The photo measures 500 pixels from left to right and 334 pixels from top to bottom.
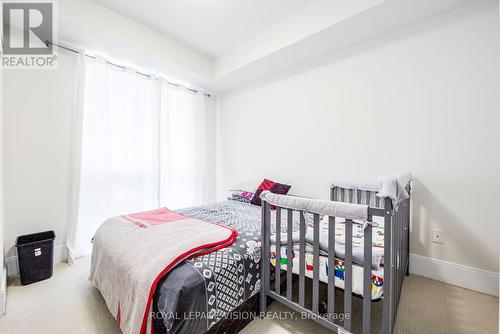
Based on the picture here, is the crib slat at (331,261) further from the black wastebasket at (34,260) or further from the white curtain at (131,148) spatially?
the white curtain at (131,148)

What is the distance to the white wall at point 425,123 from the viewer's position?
5.62 feet

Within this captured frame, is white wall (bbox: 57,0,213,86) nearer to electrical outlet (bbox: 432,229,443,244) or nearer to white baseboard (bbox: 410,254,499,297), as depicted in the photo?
electrical outlet (bbox: 432,229,443,244)

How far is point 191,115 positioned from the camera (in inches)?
136

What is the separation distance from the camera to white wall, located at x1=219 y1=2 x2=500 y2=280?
1.71 meters

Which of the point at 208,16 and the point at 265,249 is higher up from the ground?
the point at 208,16

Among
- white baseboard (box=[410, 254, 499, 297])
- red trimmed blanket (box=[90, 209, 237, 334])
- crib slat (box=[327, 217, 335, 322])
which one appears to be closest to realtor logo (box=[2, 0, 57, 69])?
red trimmed blanket (box=[90, 209, 237, 334])

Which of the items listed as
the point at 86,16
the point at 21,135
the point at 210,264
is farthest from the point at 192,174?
the point at 210,264

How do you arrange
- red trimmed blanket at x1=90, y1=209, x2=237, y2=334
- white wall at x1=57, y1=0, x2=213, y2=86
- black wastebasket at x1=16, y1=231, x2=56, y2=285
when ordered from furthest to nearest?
white wall at x1=57, y1=0, x2=213, y2=86 → black wastebasket at x1=16, y1=231, x2=56, y2=285 → red trimmed blanket at x1=90, y1=209, x2=237, y2=334

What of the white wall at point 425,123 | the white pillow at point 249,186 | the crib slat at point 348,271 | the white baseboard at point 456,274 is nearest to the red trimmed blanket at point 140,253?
the crib slat at point 348,271

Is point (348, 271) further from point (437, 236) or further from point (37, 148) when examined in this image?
point (37, 148)

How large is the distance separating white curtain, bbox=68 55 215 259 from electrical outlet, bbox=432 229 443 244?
2.98 metres

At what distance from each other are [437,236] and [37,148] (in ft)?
13.0

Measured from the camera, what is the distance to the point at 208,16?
2.33 m

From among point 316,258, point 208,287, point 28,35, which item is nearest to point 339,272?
point 316,258
